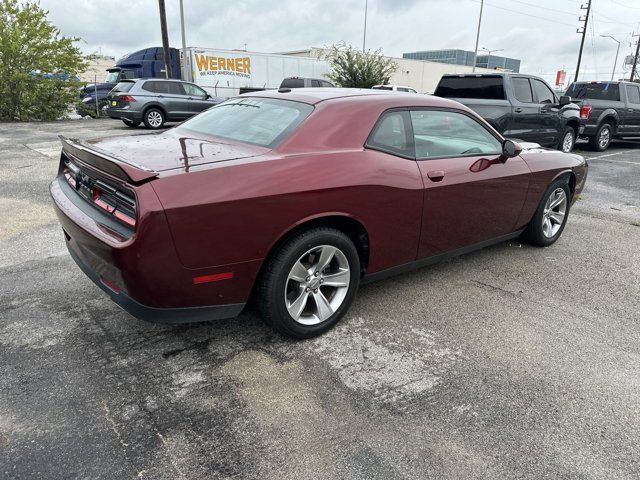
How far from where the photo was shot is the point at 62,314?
3.29 m

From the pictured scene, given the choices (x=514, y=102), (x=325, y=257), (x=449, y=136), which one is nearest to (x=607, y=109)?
(x=514, y=102)

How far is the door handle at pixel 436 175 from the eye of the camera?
11.3ft

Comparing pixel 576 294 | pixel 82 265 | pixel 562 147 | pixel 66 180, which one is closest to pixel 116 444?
pixel 82 265

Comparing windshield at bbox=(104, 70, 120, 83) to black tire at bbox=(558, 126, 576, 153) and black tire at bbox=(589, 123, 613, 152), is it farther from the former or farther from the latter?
black tire at bbox=(589, 123, 613, 152)

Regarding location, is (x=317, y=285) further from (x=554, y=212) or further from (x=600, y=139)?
(x=600, y=139)

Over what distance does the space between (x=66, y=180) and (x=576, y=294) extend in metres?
3.97

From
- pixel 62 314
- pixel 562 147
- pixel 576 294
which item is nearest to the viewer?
pixel 62 314

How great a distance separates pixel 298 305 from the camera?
2.99 meters

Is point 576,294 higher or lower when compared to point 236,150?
lower

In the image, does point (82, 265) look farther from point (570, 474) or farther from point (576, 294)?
point (576, 294)

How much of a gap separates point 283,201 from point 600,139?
1291cm

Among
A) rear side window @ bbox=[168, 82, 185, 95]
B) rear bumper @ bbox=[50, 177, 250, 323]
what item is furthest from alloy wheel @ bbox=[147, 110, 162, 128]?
rear bumper @ bbox=[50, 177, 250, 323]

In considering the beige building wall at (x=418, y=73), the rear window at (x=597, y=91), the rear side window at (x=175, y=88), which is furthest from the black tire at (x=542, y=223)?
the beige building wall at (x=418, y=73)

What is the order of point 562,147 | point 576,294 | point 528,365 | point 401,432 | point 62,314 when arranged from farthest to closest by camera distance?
point 562,147
point 576,294
point 62,314
point 528,365
point 401,432
